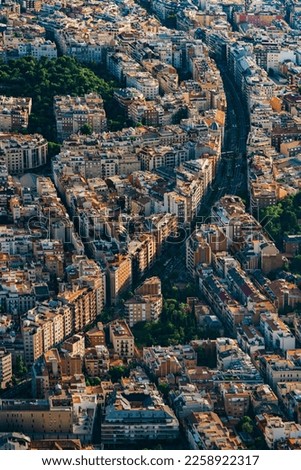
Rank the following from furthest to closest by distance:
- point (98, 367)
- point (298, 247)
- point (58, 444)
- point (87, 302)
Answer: point (298, 247), point (87, 302), point (98, 367), point (58, 444)

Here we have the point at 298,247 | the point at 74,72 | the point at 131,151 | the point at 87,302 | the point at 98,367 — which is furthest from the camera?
the point at 74,72

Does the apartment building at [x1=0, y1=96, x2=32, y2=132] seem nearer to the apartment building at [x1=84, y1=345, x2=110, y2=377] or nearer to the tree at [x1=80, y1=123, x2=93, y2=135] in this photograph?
the tree at [x1=80, y1=123, x2=93, y2=135]

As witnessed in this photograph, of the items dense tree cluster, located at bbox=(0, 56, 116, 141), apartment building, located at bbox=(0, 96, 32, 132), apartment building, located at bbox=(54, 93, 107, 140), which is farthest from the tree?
apartment building, located at bbox=(0, 96, 32, 132)

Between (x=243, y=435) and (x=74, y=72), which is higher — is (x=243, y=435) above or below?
below

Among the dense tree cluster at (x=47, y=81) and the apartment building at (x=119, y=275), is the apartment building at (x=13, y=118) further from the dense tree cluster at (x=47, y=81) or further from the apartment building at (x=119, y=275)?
the apartment building at (x=119, y=275)

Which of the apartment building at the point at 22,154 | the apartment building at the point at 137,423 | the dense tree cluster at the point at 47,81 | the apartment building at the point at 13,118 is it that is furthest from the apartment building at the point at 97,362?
the dense tree cluster at the point at 47,81

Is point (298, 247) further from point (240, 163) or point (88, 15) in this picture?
point (88, 15)

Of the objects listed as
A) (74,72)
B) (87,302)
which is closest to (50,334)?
(87,302)

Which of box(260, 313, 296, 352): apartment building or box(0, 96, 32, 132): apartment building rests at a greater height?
box(0, 96, 32, 132): apartment building
